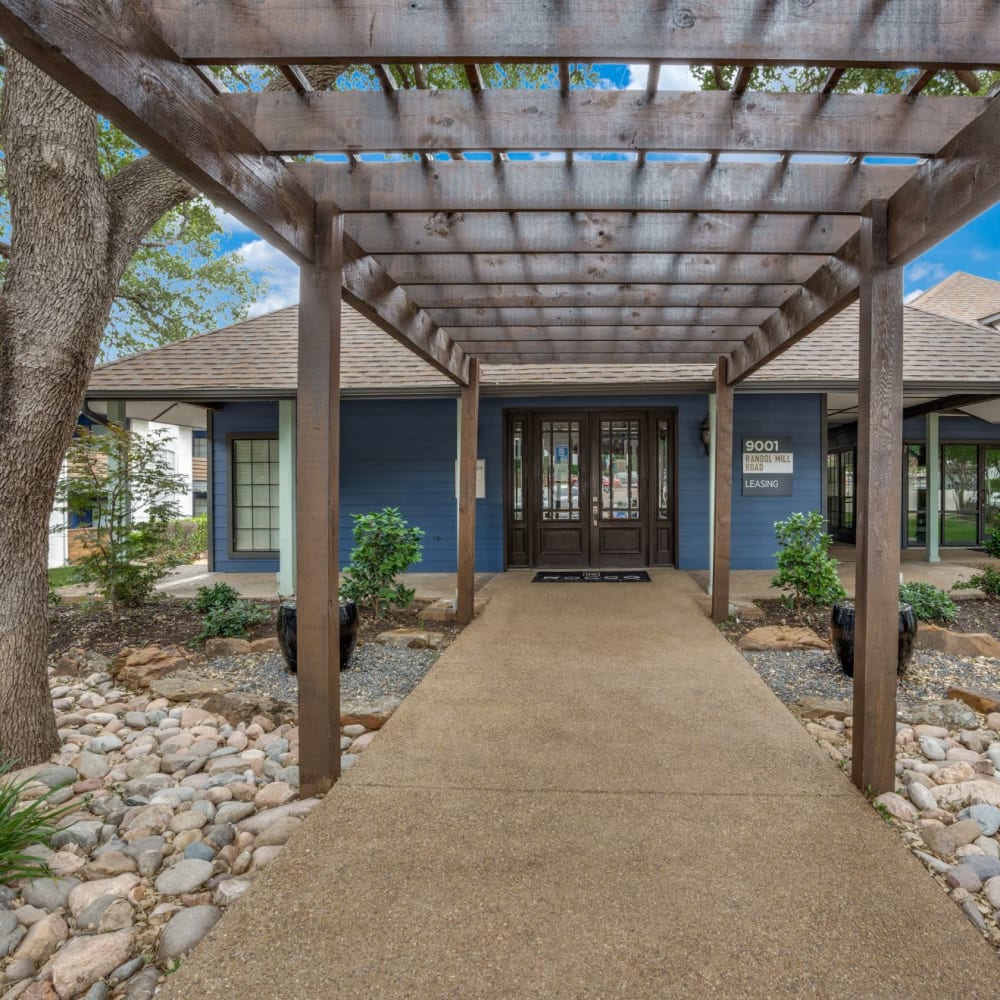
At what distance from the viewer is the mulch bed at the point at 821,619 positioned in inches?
213

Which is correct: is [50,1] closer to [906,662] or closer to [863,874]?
[863,874]

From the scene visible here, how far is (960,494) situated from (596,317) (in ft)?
32.8

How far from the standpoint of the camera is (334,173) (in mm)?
2709

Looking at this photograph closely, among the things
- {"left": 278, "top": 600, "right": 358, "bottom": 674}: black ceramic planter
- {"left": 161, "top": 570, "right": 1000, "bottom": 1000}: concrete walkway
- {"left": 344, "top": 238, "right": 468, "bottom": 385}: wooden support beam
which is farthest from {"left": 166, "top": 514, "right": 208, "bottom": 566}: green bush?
{"left": 161, "top": 570, "right": 1000, "bottom": 1000}: concrete walkway

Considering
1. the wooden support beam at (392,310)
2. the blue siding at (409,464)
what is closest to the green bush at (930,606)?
the wooden support beam at (392,310)

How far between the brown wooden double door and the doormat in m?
0.29

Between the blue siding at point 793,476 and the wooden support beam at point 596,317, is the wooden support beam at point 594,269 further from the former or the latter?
the blue siding at point 793,476

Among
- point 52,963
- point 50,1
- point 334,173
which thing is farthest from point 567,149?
point 52,963

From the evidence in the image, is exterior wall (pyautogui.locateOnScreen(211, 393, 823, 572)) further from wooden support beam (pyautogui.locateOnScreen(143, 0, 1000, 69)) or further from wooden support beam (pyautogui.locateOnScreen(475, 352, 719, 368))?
wooden support beam (pyautogui.locateOnScreen(143, 0, 1000, 69))

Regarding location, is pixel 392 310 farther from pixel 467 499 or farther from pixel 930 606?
pixel 930 606

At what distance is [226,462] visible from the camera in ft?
29.3

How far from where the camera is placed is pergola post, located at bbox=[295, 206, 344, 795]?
268 centimetres

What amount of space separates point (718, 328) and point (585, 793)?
3.62 m

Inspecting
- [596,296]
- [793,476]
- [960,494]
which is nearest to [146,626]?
[596,296]
